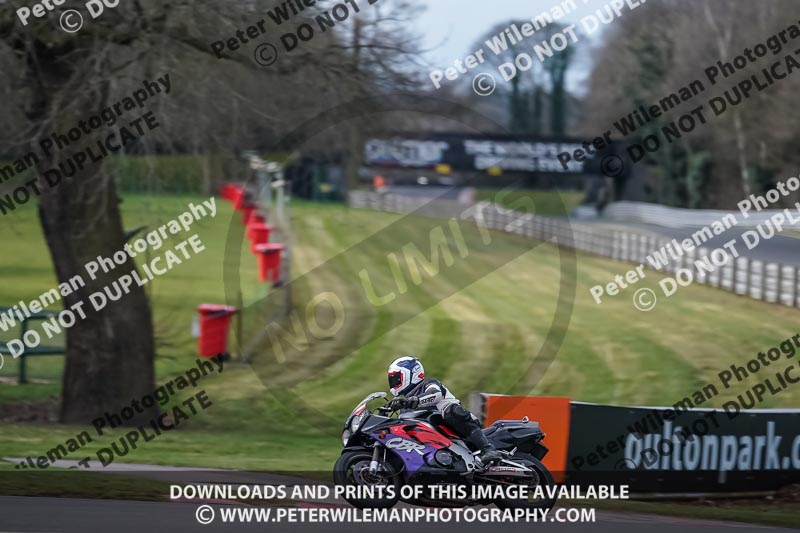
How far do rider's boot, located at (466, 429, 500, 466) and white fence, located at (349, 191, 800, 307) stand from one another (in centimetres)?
1638

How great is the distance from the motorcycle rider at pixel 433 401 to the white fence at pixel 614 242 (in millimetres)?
16426

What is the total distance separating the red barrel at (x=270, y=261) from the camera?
2348 cm

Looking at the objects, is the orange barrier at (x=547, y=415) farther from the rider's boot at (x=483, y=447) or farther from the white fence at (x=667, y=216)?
the white fence at (x=667, y=216)

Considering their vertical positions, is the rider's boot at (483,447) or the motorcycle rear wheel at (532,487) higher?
the rider's boot at (483,447)

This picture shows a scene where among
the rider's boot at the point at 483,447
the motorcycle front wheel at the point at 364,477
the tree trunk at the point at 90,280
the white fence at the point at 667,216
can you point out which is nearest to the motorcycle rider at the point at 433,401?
the rider's boot at the point at 483,447

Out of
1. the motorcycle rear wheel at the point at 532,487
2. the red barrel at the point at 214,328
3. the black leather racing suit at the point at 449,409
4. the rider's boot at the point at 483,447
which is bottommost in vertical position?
the red barrel at the point at 214,328

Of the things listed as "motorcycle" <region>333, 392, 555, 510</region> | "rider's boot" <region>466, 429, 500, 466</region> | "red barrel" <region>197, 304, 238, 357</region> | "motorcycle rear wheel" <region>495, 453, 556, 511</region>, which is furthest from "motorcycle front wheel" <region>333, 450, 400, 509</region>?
"red barrel" <region>197, 304, 238, 357</region>

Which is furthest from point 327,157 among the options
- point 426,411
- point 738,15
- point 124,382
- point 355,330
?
point 738,15

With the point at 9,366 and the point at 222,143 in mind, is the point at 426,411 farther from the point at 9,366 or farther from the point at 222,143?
the point at 9,366

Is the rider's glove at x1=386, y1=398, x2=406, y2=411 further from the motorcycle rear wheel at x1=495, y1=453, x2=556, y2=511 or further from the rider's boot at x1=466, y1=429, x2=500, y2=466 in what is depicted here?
the motorcycle rear wheel at x1=495, y1=453, x2=556, y2=511

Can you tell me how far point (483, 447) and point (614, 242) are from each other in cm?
2652

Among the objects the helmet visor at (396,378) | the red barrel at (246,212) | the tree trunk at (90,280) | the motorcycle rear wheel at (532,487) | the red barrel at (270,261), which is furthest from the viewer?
the red barrel at (246,212)

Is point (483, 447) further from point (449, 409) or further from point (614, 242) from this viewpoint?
point (614, 242)

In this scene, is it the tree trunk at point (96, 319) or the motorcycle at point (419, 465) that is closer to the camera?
the motorcycle at point (419, 465)
